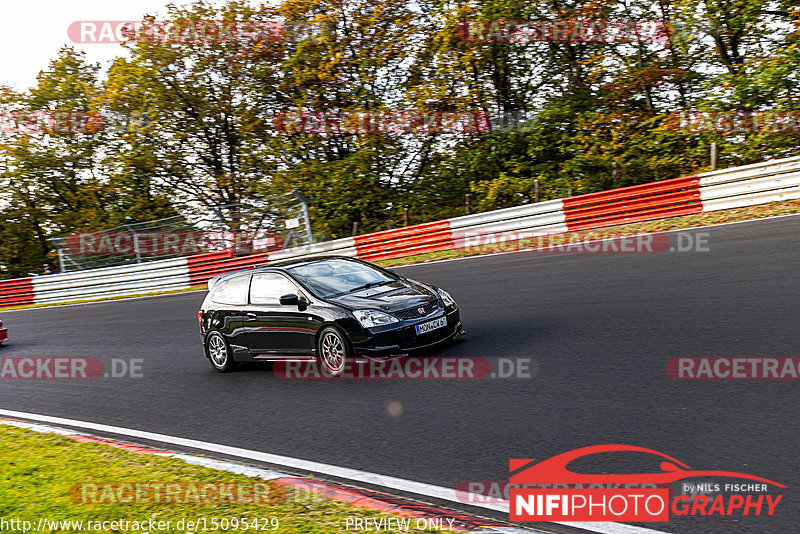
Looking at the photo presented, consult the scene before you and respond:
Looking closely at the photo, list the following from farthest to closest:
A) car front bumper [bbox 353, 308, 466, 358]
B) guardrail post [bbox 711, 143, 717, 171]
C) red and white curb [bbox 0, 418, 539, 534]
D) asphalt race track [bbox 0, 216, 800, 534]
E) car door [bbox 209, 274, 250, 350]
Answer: guardrail post [bbox 711, 143, 717, 171], car door [bbox 209, 274, 250, 350], car front bumper [bbox 353, 308, 466, 358], asphalt race track [bbox 0, 216, 800, 534], red and white curb [bbox 0, 418, 539, 534]

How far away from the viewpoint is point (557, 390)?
6.75 metres

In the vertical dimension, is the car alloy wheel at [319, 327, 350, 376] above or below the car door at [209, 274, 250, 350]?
below

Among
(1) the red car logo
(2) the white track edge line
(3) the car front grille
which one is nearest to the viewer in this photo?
(2) the white track edge line

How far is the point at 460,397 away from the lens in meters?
7.10

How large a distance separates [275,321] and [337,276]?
3.42ft

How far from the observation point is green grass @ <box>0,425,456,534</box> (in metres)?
4.57

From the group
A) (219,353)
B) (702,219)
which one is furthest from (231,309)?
(702,219)

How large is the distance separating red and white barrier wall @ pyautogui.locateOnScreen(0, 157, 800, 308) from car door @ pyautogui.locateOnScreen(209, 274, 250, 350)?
30.3 feet

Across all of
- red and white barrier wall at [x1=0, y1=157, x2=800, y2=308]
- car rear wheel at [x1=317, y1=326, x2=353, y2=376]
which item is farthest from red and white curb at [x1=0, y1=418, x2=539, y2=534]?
red and white barrier wall at [x1=0, y1=157, x2=800, y2=308]

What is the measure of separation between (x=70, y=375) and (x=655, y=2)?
20011 mm

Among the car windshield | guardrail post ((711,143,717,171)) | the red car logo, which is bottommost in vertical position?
the red car logo

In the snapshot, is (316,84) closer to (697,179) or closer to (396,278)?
(697,179)

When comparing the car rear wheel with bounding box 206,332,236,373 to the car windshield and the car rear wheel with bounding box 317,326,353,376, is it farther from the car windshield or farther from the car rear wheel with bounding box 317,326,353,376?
the car rear wheel with bounding box 317,326,353,376

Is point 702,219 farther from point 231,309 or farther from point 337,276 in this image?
point 231,309
